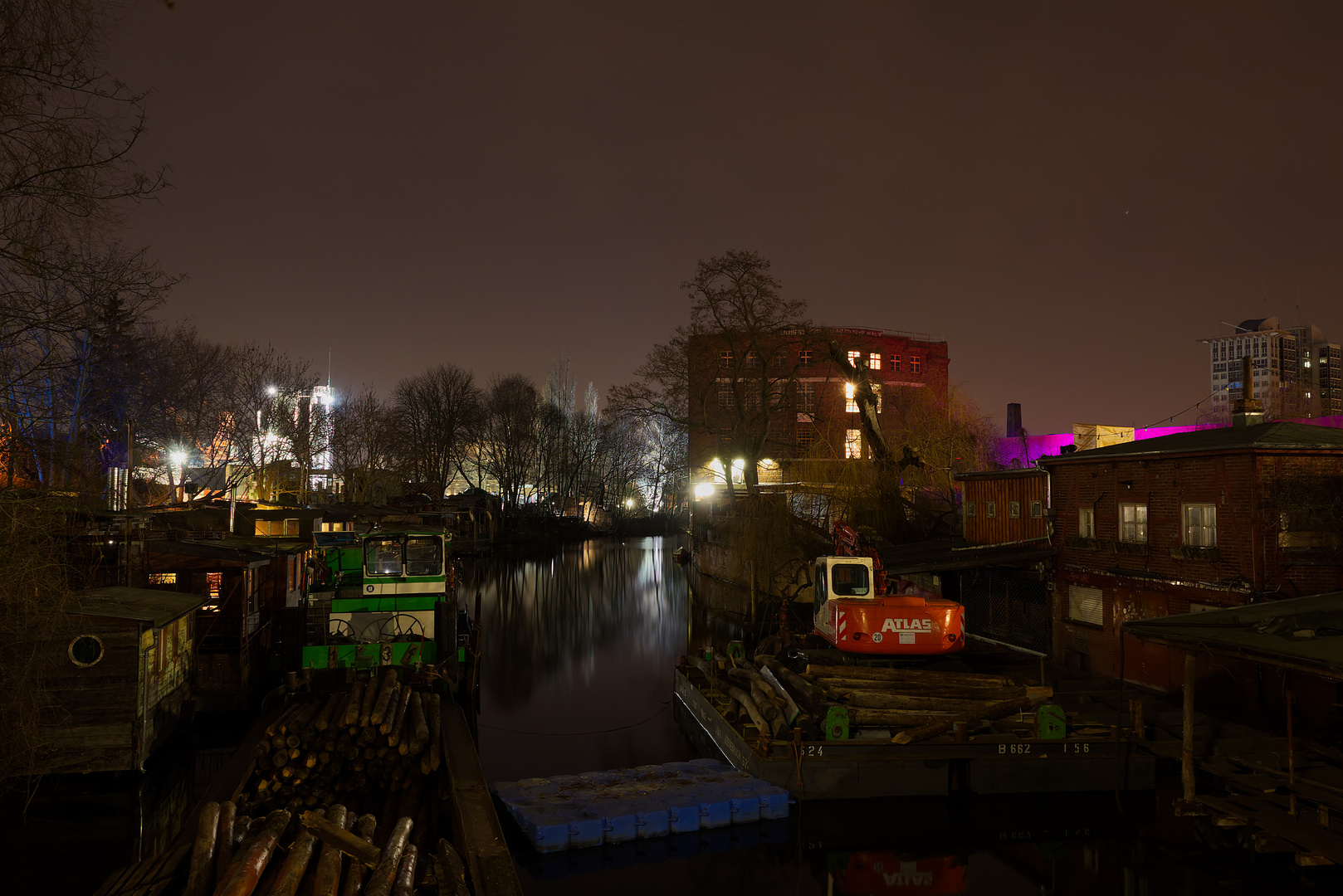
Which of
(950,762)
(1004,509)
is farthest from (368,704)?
(1004,509)

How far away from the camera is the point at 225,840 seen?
8.16 meters

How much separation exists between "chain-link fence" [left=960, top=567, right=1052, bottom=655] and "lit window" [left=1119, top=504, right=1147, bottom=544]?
3.40 metres

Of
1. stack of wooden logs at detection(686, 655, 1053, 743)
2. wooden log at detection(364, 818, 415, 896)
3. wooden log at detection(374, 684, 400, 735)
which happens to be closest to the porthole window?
wooden log at detection(374, 684, 400, 735)

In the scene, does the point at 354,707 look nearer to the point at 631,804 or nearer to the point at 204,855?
the point at 631,804

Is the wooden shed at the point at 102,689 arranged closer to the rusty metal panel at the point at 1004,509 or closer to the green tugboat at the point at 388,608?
the green tugboat at the point at 388,608

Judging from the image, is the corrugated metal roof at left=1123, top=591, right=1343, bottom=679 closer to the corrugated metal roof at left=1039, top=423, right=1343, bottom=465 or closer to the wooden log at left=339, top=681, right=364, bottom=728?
the corrugated metal roof at left=1039, top=423, right=1343, bottom=465

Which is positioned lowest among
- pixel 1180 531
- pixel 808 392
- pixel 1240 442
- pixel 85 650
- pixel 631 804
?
pixel 631 804

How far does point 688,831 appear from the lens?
13602 mm

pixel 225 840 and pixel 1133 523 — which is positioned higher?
pixel 1133 523

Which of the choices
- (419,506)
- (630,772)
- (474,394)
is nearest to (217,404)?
(419,506)

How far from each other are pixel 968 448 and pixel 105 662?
36.2 meters

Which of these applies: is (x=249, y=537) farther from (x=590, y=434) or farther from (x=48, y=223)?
(x=590, y=434)

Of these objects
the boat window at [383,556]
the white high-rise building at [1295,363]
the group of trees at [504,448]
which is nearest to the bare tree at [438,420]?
the group of trees at [504,448]

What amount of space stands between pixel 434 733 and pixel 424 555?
6.48m
